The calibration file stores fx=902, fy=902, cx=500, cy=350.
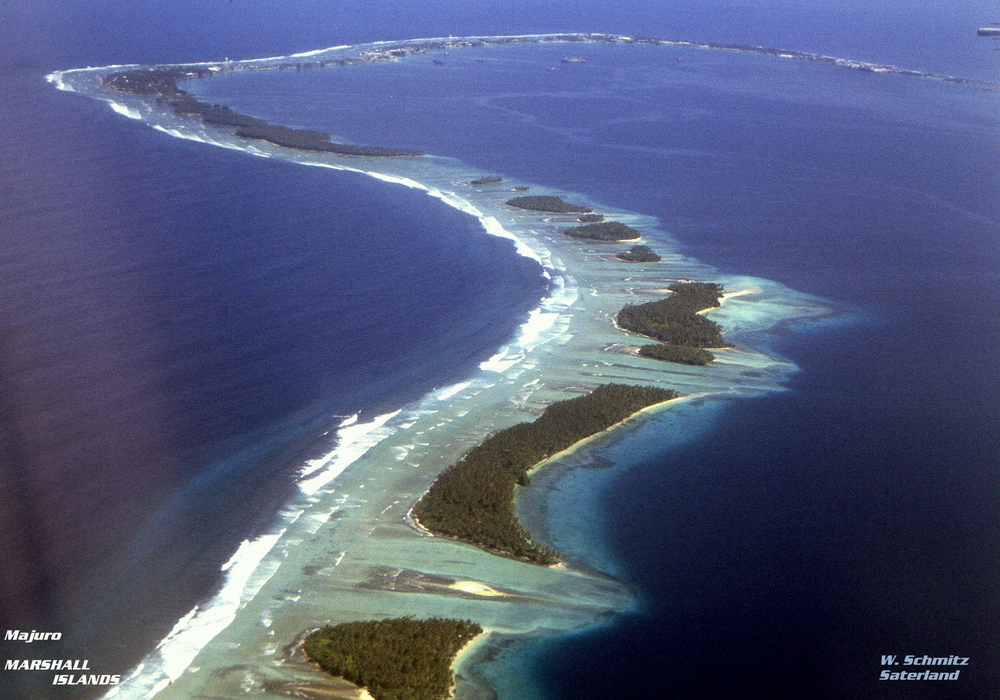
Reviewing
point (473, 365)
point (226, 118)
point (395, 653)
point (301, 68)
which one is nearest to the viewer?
point (395, 653)

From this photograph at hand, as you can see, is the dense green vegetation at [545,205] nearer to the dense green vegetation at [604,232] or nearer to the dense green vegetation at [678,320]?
the dense green vegetation at [604,232]

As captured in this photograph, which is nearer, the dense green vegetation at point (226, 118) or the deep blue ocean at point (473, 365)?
the deep blue ocean at point (473, 365)

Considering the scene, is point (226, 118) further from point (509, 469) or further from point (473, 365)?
point (509, 469)

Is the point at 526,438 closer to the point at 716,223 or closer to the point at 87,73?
the point at 716,223

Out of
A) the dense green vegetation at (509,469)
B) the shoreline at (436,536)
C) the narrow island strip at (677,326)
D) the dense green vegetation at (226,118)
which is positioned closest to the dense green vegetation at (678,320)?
the narrow island strip at (677,326)

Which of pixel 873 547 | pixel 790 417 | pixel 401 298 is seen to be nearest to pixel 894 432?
pixel 790 417

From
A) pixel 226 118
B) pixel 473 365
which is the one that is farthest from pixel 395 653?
pixel 226 118
